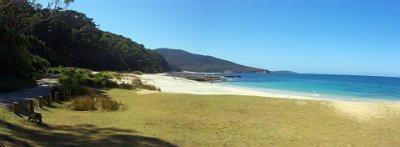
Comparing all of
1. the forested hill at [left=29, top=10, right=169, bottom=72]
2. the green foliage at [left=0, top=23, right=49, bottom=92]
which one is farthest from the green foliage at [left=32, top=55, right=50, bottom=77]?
the forested hill at [left=29, top=10, right=169, bottom=72]

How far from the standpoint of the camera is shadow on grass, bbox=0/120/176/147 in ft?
33.6

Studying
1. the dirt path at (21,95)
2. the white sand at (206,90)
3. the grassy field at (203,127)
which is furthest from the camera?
the white sand at (206,90)

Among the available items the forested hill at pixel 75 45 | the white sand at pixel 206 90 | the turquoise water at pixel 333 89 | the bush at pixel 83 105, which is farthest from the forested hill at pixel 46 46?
the turquoise water at pixel 333 89

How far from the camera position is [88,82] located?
3394cm

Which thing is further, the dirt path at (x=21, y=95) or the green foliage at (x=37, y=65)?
the green foliage at (x=37, y=65)

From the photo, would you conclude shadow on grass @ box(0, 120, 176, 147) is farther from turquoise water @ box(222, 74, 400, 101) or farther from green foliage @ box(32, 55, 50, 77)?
turquoise water @ box(222, 74, 400, 101)

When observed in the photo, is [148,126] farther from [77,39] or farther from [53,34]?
[77,39]

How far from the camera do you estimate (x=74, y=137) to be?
11.2 metres

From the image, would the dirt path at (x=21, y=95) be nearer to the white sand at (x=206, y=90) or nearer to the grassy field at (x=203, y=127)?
the grassy field at (x=203, y=127)

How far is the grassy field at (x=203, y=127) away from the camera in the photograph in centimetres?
1137

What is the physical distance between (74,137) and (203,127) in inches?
195

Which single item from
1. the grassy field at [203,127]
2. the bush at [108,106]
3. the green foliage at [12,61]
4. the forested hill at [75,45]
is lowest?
the grassy field at [203,127]

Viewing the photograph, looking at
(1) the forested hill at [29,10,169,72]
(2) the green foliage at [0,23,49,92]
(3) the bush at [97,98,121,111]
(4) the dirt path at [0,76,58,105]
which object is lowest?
(3) the bush at [97,98,121,111]

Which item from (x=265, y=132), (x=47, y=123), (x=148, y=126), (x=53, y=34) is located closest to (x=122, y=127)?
(x=148, y=126)
